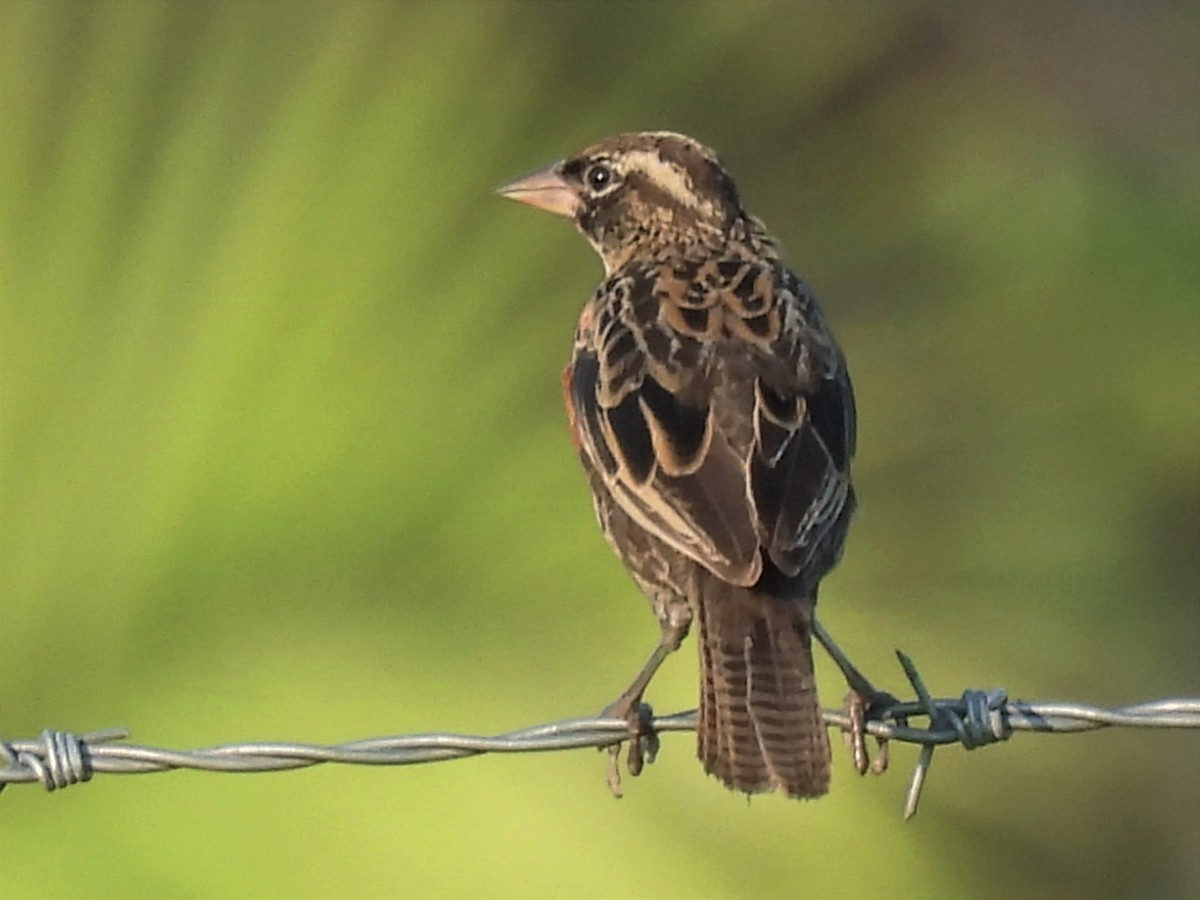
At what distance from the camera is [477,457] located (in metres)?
6.39

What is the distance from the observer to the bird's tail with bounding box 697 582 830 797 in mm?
5098

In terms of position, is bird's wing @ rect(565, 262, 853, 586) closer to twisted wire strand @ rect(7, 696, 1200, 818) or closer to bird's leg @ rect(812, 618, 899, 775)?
bird's leg @ rect(812, 618, 899, 775)

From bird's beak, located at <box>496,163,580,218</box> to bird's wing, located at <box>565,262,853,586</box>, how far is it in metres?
0.81

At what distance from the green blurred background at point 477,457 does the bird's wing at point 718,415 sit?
0.59m

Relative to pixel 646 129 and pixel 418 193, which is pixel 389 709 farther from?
pixel 646 129

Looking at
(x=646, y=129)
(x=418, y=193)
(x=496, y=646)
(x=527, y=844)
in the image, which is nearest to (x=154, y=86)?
(x=418, y=193)

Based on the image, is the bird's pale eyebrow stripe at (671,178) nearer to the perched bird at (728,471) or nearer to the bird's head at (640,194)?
the bird's head at (640,194)

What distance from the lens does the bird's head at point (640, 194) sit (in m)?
7.06

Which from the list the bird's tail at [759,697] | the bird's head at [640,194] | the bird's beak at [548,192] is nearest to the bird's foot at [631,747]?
the bird's tail at [759,697]

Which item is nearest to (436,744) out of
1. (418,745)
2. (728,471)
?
(418,745)

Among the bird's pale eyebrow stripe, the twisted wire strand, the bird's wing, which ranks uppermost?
the bird's pale eyebrow stripe

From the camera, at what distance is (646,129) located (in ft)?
25.1

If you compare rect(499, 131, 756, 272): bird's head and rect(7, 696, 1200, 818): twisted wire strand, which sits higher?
rect(499, 131, 756, 272): bird's head

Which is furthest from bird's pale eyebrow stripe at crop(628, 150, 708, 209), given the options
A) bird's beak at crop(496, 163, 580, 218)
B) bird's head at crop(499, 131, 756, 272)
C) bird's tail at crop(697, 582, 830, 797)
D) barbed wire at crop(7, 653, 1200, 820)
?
barbed wire at crop(7, 653, 1200, 820)
